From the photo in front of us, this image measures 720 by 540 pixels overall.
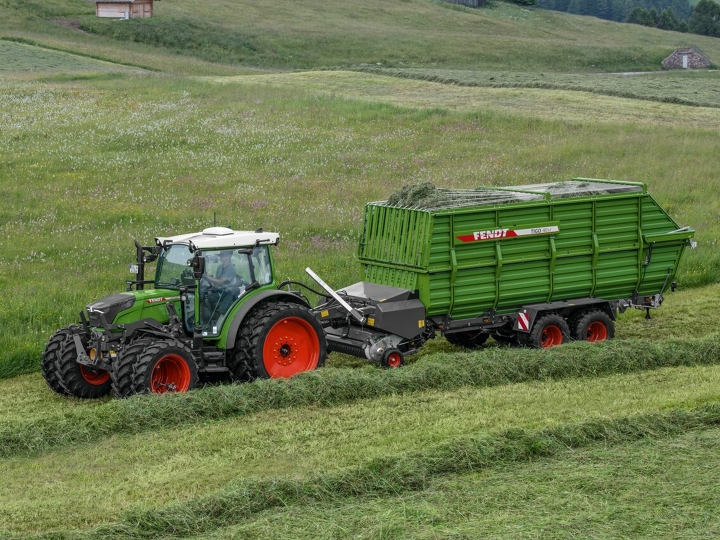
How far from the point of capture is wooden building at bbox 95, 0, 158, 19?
7417 centimetres

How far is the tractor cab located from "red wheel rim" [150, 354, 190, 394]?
1.95ft

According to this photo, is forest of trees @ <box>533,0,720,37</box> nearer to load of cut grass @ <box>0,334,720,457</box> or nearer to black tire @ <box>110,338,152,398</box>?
load of cut grass @ <box>0,334,720,457</box>

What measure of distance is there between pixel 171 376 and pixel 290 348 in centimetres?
164

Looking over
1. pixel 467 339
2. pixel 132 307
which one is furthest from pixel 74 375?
pixel 467 339

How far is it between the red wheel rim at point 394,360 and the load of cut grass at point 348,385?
0.45 m

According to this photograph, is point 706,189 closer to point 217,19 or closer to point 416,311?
point 416,311

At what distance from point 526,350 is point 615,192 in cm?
366

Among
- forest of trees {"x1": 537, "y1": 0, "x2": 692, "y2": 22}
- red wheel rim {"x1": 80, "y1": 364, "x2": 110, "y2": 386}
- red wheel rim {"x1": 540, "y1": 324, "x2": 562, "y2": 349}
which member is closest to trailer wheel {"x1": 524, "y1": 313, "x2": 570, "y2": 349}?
red wheel rim {"x1": 540, "y1": 324, "x2": 562, "y2": 349}

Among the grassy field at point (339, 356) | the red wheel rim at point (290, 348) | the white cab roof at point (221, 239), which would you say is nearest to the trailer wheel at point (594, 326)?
the grassy field at point (339, 356)

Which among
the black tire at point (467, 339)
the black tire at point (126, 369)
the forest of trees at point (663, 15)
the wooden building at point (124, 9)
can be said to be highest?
the forest of trees at point (663, 15)

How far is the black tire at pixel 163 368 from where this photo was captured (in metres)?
11.7

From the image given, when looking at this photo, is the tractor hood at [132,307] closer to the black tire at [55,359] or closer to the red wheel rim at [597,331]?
the black tire at [55,359]

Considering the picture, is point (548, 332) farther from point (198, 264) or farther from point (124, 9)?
point (124, 9)

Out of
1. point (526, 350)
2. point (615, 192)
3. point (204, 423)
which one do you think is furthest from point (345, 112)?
point (204, 423)
